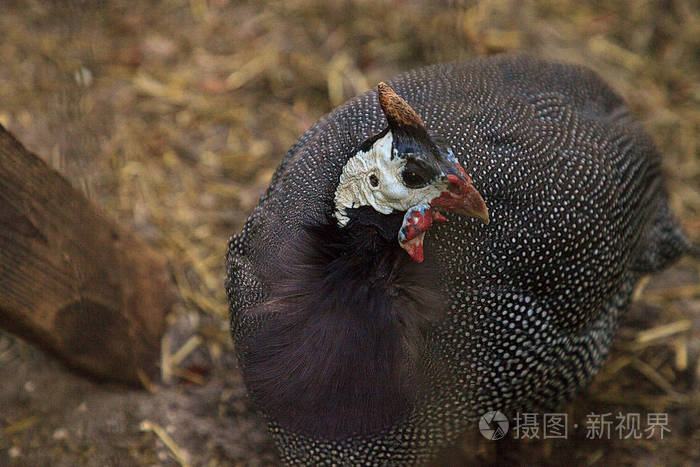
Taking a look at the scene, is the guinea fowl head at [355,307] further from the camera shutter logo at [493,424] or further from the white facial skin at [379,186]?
the camera shutter logo at [493,424]

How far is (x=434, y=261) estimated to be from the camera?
179 cm

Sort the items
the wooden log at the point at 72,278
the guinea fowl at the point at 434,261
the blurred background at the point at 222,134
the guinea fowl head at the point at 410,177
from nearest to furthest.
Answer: the guinea fowl head at the point at 410,177, the guinea fowl at the point at 434,261, the wooden log at the point at 72,278, the blurred background at the point at 222,134

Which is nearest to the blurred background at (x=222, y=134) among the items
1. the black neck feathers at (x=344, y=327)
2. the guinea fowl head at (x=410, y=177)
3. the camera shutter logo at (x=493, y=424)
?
the camera shutter logo at (x=493, y=424)

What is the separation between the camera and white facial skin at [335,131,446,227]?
5.14 ft

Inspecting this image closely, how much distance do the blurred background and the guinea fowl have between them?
417 millimetres

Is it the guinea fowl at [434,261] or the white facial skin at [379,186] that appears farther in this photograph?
the guinea fowl at [434,261]

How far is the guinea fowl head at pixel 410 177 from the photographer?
4.98 ft

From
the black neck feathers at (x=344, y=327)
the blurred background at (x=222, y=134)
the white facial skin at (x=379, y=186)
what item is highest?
the white facial skin at (x=379, y=186)

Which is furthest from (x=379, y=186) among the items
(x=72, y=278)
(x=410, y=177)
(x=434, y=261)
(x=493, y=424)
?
(x=72, y=278)

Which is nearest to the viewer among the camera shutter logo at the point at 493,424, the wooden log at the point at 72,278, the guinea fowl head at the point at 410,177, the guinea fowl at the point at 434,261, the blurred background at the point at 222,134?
the guinea fowl head at the point at 410,177

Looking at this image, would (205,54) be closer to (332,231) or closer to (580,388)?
(332,231)

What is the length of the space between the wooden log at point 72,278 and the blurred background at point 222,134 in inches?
5.1

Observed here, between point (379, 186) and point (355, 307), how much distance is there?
11.8 inches

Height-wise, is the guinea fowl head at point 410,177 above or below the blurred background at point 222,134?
above
